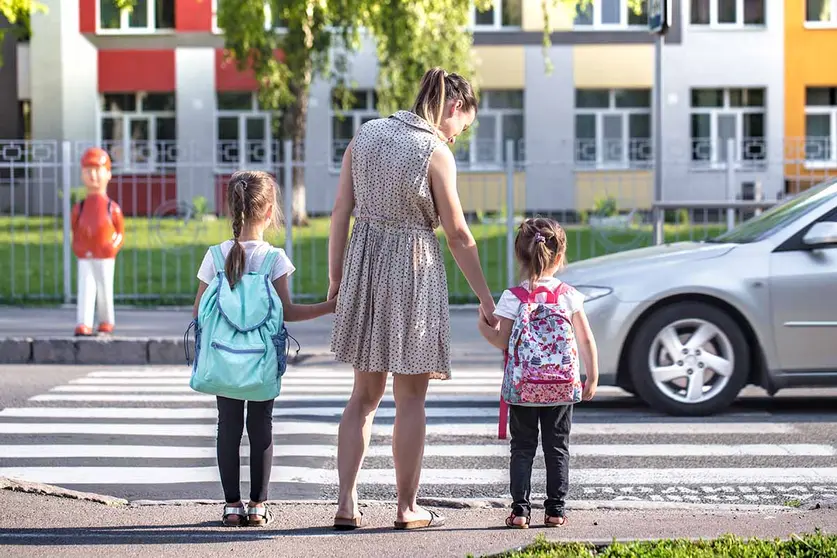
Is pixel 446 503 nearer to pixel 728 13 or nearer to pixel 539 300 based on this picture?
pixel 539 300

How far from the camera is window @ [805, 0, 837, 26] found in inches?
1421

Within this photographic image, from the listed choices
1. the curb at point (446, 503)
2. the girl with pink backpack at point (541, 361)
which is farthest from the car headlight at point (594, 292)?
the girl with pink backpack at point (541, 361)

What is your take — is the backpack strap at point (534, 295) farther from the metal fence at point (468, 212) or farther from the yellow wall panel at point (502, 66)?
the yellow wall panel at point (502, 66)

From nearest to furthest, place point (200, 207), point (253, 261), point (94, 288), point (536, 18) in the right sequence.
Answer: point (253, 261), point (94, 288), point (200, 207), point (536, 18)

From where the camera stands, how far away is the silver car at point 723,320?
856 cm

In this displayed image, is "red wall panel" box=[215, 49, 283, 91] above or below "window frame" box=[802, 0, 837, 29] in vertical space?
below

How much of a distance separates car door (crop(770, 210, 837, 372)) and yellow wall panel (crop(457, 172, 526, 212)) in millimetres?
7663

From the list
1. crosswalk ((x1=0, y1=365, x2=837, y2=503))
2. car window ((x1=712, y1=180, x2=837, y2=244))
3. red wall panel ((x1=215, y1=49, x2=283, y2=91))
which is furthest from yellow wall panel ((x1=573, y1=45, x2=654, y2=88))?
car window ((x1=712, y1=180, x2=837, y2=244))

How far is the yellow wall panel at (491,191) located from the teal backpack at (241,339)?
1075 centimetres

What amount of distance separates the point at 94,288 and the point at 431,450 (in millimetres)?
5673

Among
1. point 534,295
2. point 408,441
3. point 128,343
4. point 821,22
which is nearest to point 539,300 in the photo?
point 534,295

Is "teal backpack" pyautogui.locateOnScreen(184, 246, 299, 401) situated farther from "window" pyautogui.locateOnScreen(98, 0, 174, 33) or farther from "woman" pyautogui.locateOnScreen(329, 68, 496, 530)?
"window" pyautogui.locateOnScreen(98, 0, 174, 33)

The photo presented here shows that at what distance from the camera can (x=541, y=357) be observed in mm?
5371

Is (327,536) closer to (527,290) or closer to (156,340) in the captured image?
(527,290)
